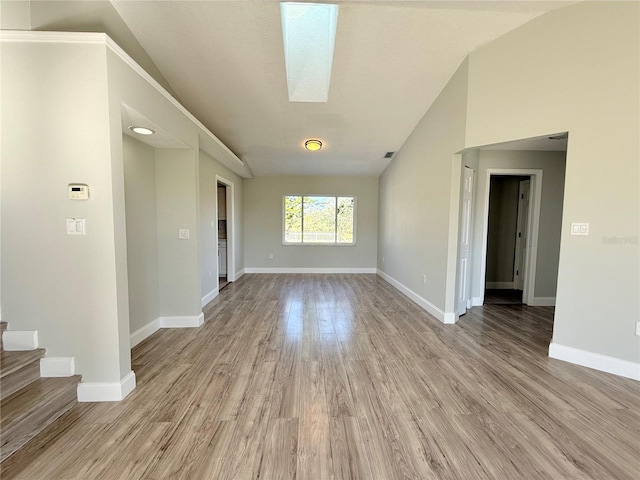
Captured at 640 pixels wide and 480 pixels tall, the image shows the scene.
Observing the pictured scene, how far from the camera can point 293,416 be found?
6.00ft

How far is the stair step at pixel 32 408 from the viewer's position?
5.01 feet

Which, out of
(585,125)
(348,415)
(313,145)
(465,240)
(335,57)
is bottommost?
(348,415)

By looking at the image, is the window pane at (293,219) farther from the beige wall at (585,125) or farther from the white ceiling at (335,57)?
the beige wall at (585,125)

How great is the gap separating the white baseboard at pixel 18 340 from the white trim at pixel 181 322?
148 cm

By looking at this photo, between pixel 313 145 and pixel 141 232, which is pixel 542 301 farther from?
pixel 141 232

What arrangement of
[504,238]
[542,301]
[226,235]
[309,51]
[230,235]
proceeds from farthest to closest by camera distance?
[226,235], [230,235], [504,238], [542,301], [309,51]

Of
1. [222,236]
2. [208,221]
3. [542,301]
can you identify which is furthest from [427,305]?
[222,236]

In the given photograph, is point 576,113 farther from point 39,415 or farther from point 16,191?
point 39,415

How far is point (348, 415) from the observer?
1835 millimetres

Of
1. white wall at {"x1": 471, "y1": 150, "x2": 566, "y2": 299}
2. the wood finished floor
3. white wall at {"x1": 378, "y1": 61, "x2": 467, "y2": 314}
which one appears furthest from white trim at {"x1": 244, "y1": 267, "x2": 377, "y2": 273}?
the wood finished floor

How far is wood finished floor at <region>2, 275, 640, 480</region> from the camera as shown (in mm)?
1451

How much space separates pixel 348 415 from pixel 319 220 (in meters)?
5.59

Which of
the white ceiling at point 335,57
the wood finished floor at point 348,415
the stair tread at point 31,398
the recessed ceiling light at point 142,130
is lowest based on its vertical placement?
the wood finished floor at point 348,415

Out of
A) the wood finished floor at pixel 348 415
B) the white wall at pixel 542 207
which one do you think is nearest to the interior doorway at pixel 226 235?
the wood finished floor at pixel 348 415
